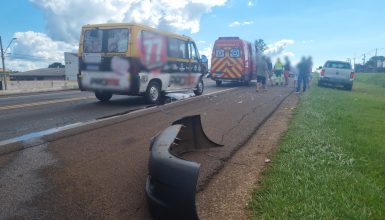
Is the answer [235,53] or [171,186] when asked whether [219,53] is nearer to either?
[235,53]

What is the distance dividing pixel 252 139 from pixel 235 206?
9.66 feet

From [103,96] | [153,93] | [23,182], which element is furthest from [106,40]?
[23,182]

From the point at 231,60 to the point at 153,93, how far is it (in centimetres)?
1037

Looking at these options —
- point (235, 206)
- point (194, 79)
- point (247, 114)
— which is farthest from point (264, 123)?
point (194, 79)

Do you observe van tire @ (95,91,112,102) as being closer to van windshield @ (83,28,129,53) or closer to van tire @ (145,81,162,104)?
van tire @ (145,81,162,104)

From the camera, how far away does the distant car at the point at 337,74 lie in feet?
66.3

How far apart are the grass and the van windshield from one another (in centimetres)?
559

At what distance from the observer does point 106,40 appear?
10.1 m

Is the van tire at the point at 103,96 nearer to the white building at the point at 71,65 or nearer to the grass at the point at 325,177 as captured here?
the grass at the point at 325,177

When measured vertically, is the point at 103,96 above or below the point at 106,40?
below

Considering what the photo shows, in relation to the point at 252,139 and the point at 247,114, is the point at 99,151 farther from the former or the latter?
the point at 247,114

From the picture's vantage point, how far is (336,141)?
557 centimetres

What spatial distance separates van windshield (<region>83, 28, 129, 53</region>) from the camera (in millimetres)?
9891

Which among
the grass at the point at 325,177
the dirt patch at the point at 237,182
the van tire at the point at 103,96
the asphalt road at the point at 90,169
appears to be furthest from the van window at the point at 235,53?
the dirt patch at the point at 237,182
